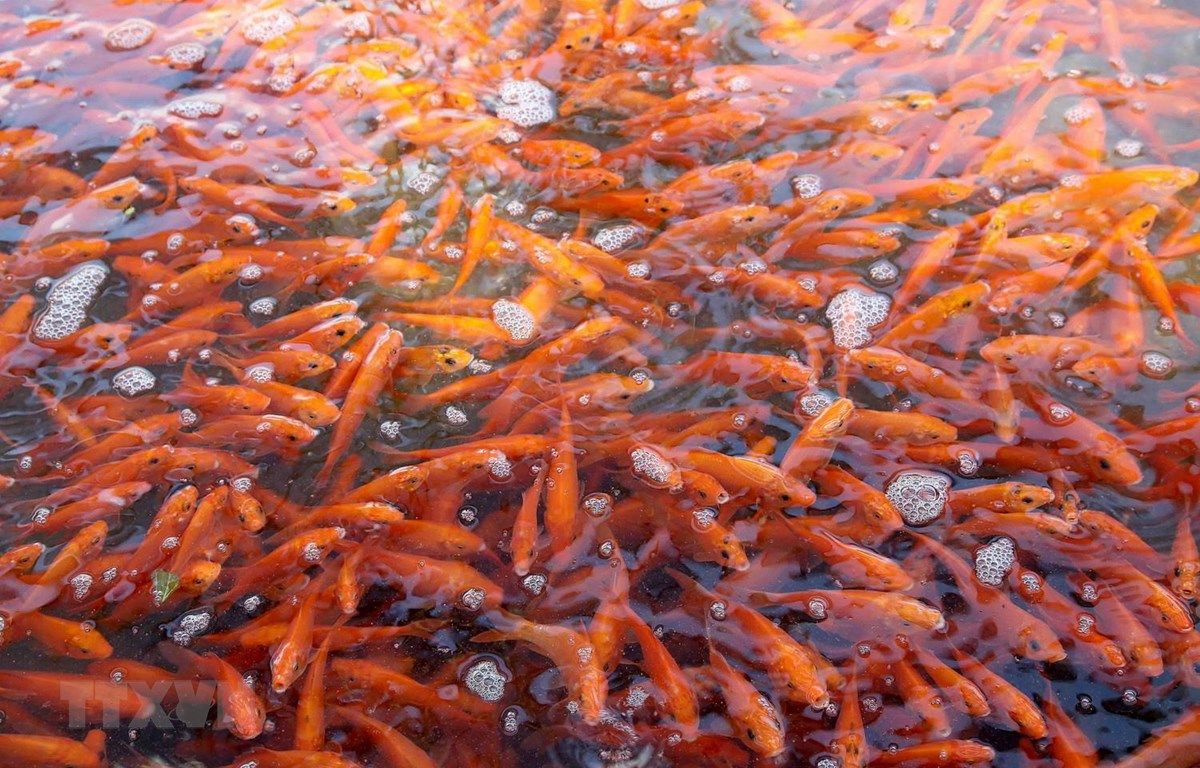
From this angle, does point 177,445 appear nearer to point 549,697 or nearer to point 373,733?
point 373,733

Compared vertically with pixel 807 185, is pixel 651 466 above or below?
below

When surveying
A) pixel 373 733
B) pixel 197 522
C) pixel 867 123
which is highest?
pixel 867 123

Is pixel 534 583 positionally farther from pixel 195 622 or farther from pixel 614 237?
pixel 614 237

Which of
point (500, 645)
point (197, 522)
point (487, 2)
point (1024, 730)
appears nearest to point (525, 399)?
point (500, 645)

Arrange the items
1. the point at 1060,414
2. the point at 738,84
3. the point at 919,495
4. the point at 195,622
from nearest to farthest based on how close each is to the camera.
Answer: the point at 195,622, the point at 919,495, the point at 1060,414, the point at 738,84

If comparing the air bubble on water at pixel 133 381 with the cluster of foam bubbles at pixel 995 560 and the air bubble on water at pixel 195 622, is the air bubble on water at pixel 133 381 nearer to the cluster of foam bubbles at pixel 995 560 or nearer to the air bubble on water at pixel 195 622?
the air bubble on water at pixel 195 622

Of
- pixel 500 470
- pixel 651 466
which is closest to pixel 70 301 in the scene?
pixel 500 470
